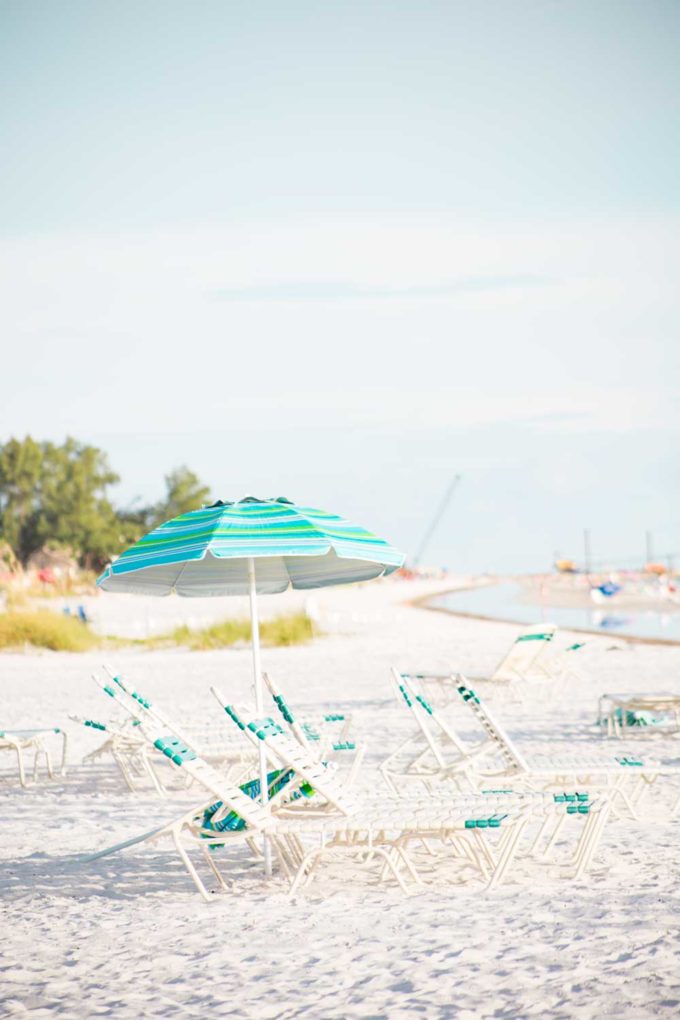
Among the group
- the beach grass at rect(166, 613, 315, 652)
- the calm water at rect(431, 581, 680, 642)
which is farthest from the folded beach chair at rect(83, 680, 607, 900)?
the calm water at rect(431, 581, 680, 642)

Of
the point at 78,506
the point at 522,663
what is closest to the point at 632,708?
the point at 522,663

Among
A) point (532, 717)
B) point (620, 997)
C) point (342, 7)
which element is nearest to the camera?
point (620, 997)

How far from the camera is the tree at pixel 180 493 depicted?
7350 cm

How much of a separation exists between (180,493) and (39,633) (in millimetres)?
53944

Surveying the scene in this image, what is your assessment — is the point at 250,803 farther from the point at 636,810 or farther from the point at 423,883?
the point at 636,810

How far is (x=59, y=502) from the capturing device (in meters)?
67.6

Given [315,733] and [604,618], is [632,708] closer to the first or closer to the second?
[315,733]

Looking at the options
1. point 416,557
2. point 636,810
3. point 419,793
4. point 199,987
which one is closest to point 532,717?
point 636,810

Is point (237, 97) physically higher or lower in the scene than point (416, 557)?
higher

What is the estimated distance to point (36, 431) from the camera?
231 ft

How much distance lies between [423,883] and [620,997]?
71.4 inches

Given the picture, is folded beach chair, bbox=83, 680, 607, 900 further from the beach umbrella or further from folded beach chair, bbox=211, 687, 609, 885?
the beach umbrella

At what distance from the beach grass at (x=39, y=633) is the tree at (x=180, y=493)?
52330mm

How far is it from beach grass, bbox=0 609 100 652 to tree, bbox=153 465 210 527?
52330 millimetres
